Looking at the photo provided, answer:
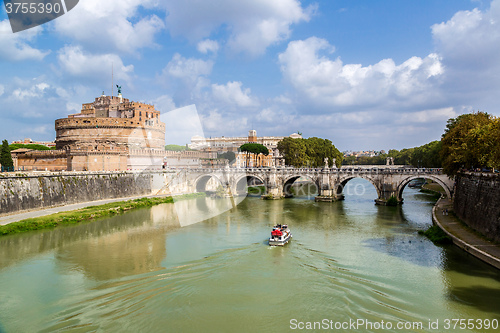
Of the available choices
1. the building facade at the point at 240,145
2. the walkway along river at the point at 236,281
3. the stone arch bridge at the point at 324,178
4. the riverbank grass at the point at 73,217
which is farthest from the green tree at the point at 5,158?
the building facade at the point at 240,145

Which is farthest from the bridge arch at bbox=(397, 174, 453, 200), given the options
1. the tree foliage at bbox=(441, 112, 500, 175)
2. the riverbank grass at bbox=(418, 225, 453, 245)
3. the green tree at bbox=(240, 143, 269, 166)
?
the green tree at bbox=(240, 143, 269, 166)

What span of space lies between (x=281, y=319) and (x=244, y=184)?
4767 cm

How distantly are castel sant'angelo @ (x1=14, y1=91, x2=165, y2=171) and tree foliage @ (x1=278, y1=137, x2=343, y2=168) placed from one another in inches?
1018

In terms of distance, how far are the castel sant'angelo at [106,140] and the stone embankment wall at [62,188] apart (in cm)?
525

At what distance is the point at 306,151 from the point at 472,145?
153ft

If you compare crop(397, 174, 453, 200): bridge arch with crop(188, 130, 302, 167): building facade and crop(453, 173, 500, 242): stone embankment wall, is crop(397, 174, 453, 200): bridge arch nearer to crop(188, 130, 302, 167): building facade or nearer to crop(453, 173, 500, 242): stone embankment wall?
→ crop(453, 173, 500, 242): stone embankment wall

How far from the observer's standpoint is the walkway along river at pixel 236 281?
12.9 meters

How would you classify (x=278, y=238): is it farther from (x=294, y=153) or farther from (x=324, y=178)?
(x=294, y=153)

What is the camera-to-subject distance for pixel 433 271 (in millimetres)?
17562

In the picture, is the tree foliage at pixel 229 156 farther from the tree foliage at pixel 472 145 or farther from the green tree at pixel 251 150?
the tree foliage at pixel 472 145

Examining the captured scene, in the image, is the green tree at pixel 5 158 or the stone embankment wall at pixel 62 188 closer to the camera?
the stone embankment wall at pixel 62 188

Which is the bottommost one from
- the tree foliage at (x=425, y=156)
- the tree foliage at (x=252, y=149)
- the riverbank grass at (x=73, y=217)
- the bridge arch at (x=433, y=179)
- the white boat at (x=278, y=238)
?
the white boat at (x=278, y=238)

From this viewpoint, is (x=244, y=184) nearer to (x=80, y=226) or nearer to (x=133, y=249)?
(x=80, y=226)

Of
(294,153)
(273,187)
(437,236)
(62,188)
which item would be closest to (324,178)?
(273,187)
